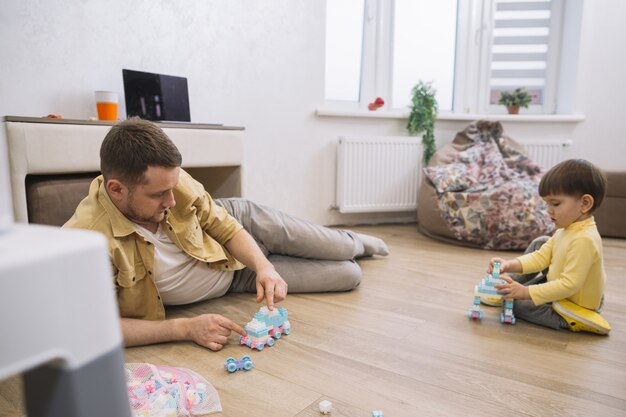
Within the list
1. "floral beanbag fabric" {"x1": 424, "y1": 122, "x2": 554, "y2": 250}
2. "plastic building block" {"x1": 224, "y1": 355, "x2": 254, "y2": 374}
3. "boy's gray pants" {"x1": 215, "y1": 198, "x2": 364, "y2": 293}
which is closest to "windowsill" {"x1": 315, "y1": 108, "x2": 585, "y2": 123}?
"floral beanbag fabric" {"x1": 424, "y1": 122, "x2": 554, "y2": 250}

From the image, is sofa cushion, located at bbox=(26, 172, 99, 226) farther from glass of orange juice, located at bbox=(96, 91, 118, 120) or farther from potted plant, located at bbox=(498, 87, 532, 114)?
potted plant, located at bbox=(498, 87, 532, 114)

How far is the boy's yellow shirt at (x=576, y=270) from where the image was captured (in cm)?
147

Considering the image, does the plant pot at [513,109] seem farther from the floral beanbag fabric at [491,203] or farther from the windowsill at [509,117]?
the floral beanbag fabric at [491,203]

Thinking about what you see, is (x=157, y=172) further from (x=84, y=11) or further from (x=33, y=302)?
(x=84, y=11)

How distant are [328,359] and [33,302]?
1080 millimetres

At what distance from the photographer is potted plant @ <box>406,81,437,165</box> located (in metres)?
3.52

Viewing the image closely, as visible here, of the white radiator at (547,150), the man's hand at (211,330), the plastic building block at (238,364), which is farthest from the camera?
the white radiator at (547,150)

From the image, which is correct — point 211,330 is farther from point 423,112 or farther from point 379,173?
point 423,112

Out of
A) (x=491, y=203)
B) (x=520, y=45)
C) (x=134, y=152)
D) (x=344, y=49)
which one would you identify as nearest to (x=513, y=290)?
(x=134, y=152)

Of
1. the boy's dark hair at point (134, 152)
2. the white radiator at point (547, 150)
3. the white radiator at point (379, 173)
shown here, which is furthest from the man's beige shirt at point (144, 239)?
the white radiator at point (547, 150)

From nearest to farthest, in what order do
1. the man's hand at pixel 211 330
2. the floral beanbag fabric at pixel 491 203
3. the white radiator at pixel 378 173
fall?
the man's hand at pixel 211 330
the floral beanbag fabric at pixel 491 203
the white radiator at pixel 378 173

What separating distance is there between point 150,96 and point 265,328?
138cm

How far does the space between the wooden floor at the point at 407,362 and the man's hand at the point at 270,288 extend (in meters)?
0.15

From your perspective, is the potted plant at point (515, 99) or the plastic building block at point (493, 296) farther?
the potted plant at point (515, 99)
